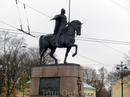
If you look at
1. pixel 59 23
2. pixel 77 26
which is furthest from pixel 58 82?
pixel 59 23

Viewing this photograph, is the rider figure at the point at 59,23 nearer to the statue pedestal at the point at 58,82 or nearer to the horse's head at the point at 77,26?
the horse's head at the point at 77,26

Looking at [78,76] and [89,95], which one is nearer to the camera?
[78,76]

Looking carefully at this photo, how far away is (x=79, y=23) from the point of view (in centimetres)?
1444

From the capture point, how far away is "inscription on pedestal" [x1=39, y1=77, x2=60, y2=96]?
13078 mm

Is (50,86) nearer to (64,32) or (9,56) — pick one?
(64,32)

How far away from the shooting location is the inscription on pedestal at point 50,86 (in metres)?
13.1

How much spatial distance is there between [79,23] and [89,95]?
101 ft

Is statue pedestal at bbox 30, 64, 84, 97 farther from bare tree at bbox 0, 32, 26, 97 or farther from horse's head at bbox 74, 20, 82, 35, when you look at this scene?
bare tree at bbox 0, 32, 26, 97

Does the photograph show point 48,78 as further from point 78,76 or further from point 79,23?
point 79,23

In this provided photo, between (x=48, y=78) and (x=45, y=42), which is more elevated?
(x=45, y=42)

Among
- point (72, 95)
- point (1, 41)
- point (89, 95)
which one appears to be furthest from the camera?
point (89, 95)

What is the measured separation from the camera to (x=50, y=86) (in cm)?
1322

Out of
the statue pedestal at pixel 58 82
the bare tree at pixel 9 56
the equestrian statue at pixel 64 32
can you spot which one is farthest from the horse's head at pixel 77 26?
the bare tree at pixel 9 56

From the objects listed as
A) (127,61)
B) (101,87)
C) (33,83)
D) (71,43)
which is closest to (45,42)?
(71,43)
